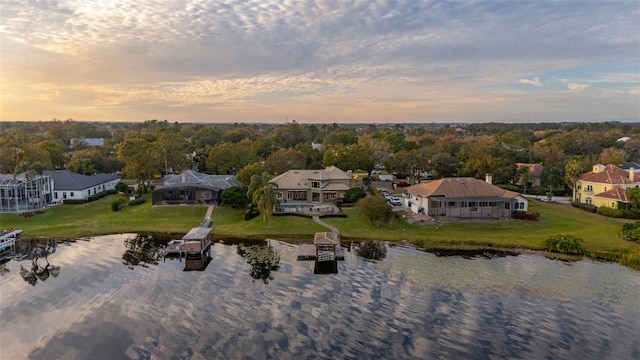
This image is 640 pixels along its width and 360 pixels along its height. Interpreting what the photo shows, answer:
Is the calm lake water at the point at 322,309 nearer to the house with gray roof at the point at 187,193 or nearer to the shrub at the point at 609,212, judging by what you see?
the shrub at the point at 609,212

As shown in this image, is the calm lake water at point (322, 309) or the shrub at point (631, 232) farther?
the shrub at point (631, 232)

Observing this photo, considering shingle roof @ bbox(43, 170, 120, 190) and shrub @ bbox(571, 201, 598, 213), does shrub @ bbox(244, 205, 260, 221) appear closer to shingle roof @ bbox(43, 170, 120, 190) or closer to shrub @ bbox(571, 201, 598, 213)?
shingle roof @ bbox(43, 170, 120, 190)

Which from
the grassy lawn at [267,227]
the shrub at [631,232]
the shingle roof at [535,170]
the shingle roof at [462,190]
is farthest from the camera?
the shingle roof at [535,170]

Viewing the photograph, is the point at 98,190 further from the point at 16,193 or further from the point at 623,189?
the point at 623,189

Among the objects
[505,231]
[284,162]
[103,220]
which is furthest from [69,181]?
[505,231]

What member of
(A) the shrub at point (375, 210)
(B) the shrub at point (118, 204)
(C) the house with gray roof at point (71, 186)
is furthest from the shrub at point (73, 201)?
(A) the shrub at point (375, 210)

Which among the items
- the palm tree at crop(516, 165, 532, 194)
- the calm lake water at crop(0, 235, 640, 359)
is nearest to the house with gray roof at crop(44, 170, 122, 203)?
the calm lake water at crop(0, 235, 640, 359)
